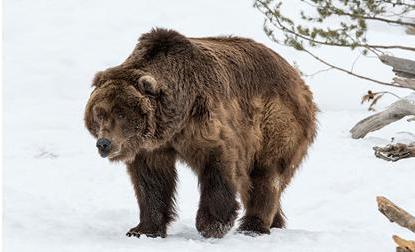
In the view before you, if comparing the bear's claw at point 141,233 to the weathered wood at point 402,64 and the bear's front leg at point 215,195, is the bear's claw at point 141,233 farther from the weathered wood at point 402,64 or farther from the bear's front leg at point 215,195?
the weathered wood at point 402,64

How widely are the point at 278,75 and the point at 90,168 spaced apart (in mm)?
5422

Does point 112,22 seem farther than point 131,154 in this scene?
Yes

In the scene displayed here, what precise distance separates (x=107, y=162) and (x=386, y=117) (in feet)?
14.3

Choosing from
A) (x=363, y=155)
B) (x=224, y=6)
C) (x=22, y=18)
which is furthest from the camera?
(x=224, y=6)

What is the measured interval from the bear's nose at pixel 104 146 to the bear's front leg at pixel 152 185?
676 millimetres

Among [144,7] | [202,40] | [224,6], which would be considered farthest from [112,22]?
[202,40]

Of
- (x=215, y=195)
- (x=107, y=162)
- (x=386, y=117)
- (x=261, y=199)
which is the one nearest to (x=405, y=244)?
(x=215, y=195)

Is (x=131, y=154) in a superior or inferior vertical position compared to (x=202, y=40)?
inferior

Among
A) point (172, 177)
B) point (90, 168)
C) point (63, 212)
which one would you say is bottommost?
point (90, 168)

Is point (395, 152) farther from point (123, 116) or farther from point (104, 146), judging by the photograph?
point (104, 146)

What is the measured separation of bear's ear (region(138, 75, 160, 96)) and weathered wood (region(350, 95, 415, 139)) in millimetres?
6088

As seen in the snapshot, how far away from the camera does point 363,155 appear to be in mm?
12484

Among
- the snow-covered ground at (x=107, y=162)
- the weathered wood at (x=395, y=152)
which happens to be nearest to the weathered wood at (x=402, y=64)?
the snow-covered ground at (x=107, y=162)

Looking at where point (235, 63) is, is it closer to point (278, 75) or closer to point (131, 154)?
point (278, 75)
